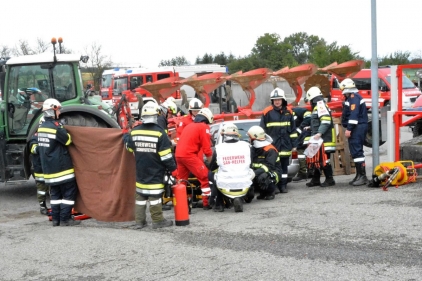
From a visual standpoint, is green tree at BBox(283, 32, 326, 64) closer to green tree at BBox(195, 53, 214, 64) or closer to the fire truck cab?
green tree at BBox(195, 53, 214, 64)

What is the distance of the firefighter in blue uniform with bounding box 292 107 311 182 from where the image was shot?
12086mm

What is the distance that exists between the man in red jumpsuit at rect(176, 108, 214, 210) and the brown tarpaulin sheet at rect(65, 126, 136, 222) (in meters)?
0.87

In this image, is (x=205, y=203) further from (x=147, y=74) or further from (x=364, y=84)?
(x=147, y=74)

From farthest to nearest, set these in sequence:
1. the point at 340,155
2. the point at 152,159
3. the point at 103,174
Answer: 1. the point at 340,155
2. the point at 103,174
3. the point at 152,159

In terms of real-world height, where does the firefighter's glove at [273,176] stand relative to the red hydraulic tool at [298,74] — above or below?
below

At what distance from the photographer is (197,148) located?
10.0 metres

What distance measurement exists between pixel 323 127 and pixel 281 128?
75 cm

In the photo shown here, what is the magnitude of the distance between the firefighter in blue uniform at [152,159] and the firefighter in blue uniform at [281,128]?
Answer: 3.08 metres

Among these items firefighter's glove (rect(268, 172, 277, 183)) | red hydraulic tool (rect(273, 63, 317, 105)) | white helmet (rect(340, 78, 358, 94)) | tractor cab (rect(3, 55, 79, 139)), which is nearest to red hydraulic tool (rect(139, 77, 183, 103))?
tractor cab (rect(3, 55, 79, 139))

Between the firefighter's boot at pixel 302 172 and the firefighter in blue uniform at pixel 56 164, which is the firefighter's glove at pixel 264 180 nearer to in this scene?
the firefighter's boot at pixel 302 172

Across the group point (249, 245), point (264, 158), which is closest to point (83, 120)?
point (264, 158)

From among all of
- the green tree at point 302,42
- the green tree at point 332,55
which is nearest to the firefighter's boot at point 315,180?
the green tree at point 332,55

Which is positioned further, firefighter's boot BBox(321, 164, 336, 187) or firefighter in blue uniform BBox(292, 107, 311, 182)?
firefighter in blue uniform BBox(292, 107, 311, 182)

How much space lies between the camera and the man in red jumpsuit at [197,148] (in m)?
9.98
